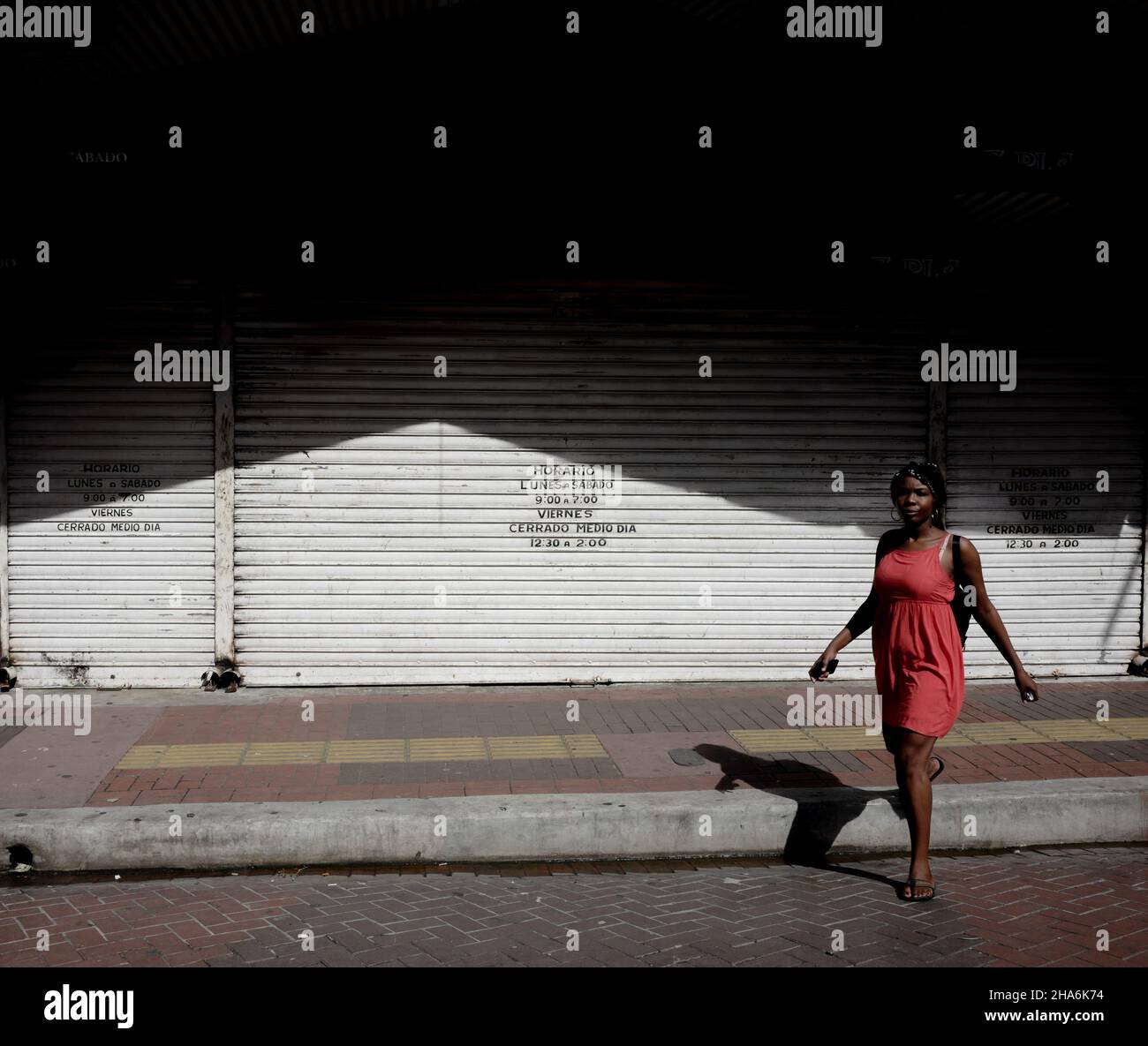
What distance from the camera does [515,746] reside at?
749 centimetres

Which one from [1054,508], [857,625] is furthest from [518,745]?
[1054,508]

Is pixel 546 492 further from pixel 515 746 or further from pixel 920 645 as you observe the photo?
pixel 920 645

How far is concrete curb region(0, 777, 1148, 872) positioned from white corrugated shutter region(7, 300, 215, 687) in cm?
327

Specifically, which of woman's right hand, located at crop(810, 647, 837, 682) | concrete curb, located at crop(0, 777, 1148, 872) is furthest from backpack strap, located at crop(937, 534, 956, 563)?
concrete curb, located at crop(0, 777, 1148, 872)

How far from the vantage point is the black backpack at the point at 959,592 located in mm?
5379

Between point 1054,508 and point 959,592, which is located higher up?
point 1054,508

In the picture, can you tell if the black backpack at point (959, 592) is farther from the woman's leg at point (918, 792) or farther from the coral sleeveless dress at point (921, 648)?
the woman's leg at point (918, 792)

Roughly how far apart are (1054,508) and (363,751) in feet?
20.5

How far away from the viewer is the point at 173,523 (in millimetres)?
9031

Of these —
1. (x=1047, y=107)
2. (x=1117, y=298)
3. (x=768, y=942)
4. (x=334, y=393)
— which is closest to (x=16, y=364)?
(x=334, y=393)

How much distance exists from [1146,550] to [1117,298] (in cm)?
222

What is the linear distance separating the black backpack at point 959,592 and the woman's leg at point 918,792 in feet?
1.86

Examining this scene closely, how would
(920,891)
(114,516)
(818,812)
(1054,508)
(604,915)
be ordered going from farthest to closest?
(1054,508)
(114,516)
(818,812)
(920,891)
(604,915)

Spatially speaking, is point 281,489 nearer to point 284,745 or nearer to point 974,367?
point 284,745
